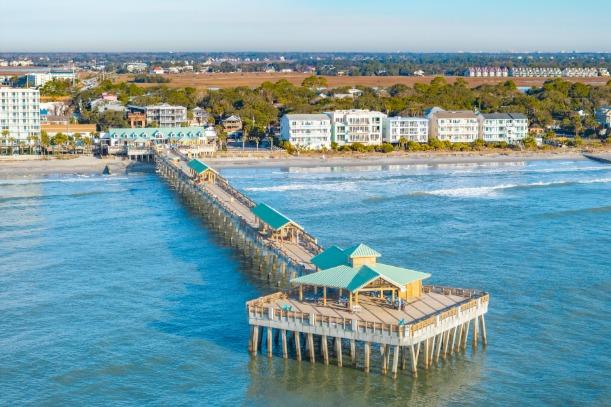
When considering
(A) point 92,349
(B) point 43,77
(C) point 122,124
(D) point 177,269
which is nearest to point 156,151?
(C) point 122,124

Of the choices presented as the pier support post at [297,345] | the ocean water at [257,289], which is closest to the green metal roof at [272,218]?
the ocean water at [257,289]

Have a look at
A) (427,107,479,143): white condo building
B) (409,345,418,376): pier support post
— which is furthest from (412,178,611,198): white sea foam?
(409,345,418,376): pier support post

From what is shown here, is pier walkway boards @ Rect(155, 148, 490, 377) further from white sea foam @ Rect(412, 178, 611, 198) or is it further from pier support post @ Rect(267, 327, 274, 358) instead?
white sea foam @ Rect(412, 178, 611, 198)

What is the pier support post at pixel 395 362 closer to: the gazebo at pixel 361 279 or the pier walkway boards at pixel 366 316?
the pier walkway boards at pixel 366 316

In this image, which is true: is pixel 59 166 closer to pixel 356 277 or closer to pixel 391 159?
pixel 391 159

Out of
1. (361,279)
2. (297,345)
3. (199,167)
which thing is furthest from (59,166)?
(361,279)
